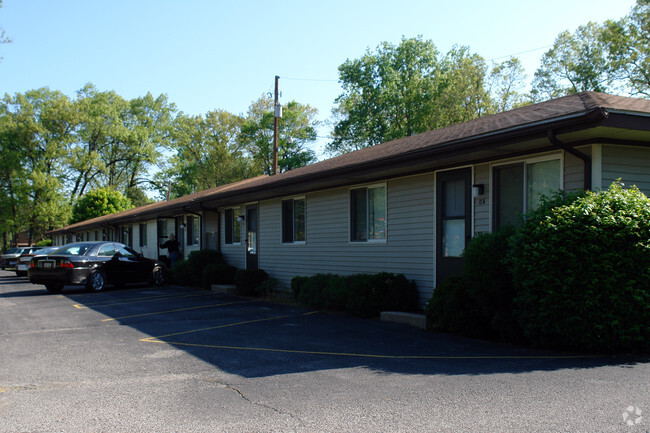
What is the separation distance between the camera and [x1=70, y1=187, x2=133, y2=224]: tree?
1750 inches

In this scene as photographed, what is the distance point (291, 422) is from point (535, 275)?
3.95 meters

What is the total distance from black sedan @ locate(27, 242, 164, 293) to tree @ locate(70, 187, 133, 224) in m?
28.1

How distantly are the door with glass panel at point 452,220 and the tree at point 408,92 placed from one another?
102 ft

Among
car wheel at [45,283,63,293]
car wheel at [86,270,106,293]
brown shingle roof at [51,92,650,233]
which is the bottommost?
car wheel at [45,283,63,293]

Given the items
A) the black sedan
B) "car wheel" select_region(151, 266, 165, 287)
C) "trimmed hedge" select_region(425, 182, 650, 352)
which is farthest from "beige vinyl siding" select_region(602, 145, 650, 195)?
"car wheel" select_region(151, 266, 165, 287)

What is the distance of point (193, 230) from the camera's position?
2291 centimetres

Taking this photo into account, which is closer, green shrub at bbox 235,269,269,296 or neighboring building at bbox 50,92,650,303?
neighboring building at bbox 50,92,650,303

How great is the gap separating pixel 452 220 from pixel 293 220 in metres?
6.40

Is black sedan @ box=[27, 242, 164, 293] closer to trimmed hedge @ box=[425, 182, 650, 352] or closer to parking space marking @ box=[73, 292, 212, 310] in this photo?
parking space marking @ box=[73, 292, 212, 310]

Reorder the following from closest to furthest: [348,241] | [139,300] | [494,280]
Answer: [494,280] → [348,241] → [139,300]

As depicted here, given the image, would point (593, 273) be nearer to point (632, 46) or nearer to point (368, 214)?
point (368, 214)

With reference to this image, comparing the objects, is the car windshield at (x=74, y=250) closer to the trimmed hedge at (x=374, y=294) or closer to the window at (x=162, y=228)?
the window at (x=162, y=228)

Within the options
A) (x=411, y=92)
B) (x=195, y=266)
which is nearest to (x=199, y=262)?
(x=195, y=266)

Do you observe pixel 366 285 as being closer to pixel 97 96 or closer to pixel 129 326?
pixel 129 326
